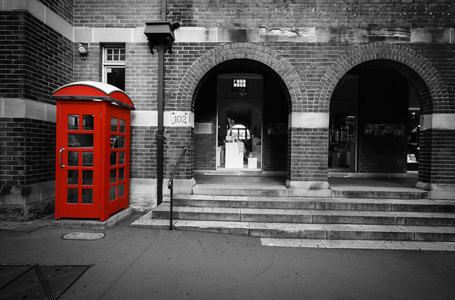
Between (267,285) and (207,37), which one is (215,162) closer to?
(207,37)

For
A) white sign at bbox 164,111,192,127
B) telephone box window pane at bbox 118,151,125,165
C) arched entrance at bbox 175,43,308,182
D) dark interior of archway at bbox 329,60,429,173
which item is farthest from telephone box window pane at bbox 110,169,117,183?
dark interior of archway at bbox 329,60,429,173

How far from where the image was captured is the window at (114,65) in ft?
21.6

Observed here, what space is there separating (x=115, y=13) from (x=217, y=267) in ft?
21.3

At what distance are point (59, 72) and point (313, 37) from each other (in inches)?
249

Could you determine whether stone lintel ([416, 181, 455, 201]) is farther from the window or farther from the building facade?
the window

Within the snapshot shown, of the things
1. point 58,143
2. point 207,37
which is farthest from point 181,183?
point 207,37

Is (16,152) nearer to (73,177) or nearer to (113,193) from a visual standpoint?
(73,177)

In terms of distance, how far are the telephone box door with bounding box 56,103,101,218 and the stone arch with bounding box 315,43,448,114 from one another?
17.0 feet

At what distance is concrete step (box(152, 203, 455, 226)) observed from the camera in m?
5.16

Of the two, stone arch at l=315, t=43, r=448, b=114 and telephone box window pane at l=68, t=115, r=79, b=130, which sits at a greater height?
stone arch at l=315, t=43, r=448, b=114

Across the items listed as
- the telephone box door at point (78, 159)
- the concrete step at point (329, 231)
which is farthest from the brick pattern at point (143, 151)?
the concrete step at point (329, 231)

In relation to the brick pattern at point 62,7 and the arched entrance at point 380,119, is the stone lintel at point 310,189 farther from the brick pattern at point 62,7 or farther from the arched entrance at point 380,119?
the brick pattern at point 62,7

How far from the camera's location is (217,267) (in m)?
3.60

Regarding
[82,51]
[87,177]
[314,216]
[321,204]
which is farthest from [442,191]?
[82,51]
